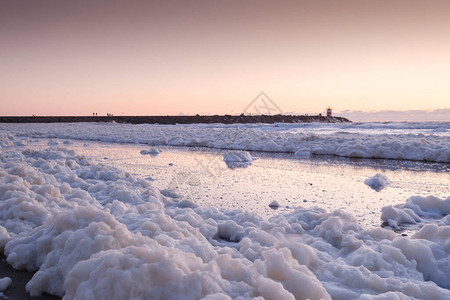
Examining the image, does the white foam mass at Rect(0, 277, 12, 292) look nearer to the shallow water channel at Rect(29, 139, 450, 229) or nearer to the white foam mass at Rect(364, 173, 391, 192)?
the shallow water channel at Rect(29, 139, 450, 229)

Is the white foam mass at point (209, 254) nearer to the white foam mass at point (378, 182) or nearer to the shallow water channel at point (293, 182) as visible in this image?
the shallow water channel at point (293, 182)

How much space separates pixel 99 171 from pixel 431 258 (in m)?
4.92

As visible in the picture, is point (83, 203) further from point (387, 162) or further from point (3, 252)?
point (387, 162)

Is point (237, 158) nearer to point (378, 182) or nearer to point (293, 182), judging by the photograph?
point (293, 182)

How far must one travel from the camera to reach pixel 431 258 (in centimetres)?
262

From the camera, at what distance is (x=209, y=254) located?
2465 millimetres

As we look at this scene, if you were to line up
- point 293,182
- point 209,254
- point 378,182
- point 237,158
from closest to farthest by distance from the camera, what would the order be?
point 209,254 → point 378,182 → point 293,182 → point 237,158

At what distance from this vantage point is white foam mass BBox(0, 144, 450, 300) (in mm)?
1902

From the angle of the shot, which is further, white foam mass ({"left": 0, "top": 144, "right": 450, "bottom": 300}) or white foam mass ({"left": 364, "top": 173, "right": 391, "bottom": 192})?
white foam mass ({"left": 364, "top": 173, "right": 391, "bottom": 192})

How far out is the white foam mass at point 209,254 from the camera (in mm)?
1902

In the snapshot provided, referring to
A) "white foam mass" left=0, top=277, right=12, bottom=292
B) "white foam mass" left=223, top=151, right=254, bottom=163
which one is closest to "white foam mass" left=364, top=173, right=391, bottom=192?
"white foam mass" left=223, top=151, right=254, bottom=163

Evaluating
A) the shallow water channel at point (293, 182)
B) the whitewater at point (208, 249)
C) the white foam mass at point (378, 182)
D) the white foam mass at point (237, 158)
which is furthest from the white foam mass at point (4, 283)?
the white foam mass at point (237, 158)

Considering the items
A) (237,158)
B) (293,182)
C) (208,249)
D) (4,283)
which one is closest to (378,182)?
(293,182)

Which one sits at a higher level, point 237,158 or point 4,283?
point 237,158
